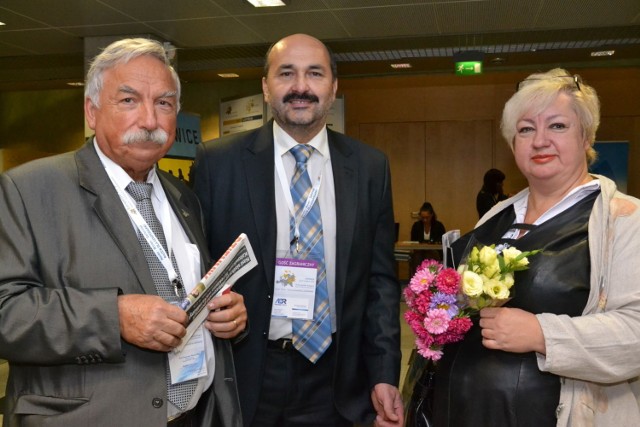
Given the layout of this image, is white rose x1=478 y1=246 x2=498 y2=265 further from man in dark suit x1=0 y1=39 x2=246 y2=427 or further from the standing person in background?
the standing person in background

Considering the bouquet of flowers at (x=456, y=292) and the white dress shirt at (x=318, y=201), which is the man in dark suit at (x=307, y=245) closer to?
the white dress shirt at (x=318, y=201)

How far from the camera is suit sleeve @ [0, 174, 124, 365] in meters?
1.54

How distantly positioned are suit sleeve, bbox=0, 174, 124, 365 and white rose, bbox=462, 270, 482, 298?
0.94 meters

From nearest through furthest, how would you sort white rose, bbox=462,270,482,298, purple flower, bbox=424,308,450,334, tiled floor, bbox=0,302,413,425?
white rose, bbox=462,270,482,298 → purple flower, bbox=424,308,450,334 → tiled floor, bbox=0,302,413,425

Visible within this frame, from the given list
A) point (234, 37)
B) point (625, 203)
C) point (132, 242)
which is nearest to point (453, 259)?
point (625, 203)

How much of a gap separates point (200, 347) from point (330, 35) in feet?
23.6

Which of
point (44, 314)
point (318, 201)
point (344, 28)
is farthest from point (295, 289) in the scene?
point (344, 28)

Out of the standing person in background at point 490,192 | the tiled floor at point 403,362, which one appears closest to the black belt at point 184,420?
the tiled floor at point 403,362

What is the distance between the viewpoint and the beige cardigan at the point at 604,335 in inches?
70.3

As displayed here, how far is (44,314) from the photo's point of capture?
154 centimetres

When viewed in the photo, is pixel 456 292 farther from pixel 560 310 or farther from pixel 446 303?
pixel 560 310

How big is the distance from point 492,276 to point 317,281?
68 cm

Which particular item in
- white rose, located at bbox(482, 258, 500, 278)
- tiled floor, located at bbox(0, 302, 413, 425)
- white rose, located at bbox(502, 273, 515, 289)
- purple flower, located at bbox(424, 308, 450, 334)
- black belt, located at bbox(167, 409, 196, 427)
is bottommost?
tiled floor, located at bbox(0, 302, 413, 425)

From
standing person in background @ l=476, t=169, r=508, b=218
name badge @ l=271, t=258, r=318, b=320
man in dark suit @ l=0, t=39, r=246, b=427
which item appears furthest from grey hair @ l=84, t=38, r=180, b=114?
standing person in background @ l=476, t=169, r=508, b=218
